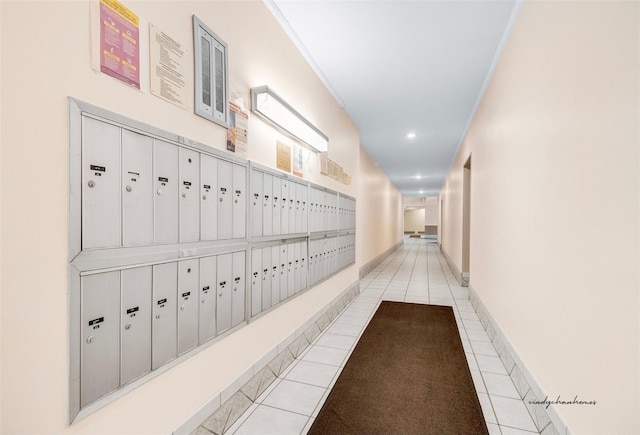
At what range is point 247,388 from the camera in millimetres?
1824

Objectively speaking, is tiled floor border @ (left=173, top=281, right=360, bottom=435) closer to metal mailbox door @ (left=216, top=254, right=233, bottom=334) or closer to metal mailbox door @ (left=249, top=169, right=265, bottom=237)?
metal mailbox door @ (left=216, top=254, right=233, bottom=334)

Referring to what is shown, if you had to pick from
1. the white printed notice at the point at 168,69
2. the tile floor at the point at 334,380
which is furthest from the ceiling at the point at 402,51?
the tile floor at the point at 334,380

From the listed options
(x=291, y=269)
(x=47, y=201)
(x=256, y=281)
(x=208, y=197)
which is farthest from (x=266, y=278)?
(x=47, y=201)

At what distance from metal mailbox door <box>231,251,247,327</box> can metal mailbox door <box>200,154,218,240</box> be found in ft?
0.81

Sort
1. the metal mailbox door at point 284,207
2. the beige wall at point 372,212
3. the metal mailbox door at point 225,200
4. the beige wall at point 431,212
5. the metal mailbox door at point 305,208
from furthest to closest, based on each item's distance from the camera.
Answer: the beige wall at point 431,212 < the beige wall at point 372,212 < the metal mailbox door at point 305,208 < the metal mailbox door at point 284,207 < the metal mailbox door at point 225,200

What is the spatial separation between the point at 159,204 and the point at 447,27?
8.02 ft

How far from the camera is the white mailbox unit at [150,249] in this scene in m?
0.98

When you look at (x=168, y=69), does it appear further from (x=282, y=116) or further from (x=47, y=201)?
(x=282, y=116)

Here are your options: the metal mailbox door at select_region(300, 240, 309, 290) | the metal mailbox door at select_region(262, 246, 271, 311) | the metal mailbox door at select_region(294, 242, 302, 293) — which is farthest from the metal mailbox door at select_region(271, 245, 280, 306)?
the metal mailbox door at select_region(300, 240, 309, 290)

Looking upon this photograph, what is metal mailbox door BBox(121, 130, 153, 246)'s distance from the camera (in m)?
1.10

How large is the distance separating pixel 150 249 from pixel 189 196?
0.99 feet

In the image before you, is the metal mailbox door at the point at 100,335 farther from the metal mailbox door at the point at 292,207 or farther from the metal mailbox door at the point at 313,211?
the metal mailbox door at the point at 313,211

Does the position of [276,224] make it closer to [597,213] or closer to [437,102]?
[597,213]

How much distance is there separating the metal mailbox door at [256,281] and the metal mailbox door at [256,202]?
0.43 feet
